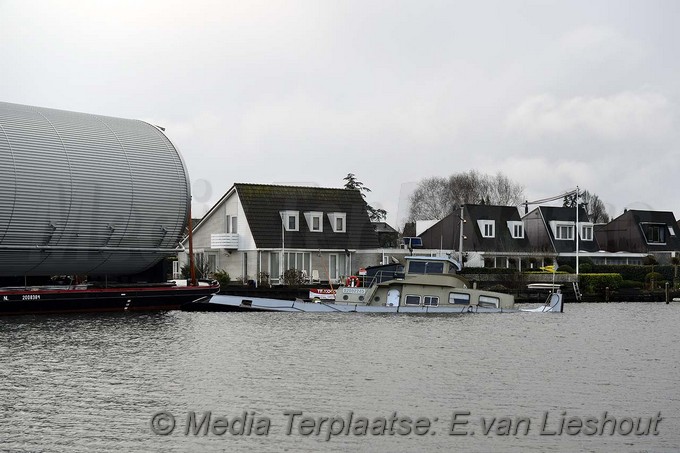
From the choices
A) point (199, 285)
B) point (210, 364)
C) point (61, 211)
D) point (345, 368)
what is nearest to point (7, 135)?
point (61, 211)

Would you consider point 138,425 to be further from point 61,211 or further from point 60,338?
point 61,211

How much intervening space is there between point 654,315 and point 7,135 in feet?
115

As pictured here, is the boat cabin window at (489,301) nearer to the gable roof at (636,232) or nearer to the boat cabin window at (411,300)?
the boat cabin window at (411,300)

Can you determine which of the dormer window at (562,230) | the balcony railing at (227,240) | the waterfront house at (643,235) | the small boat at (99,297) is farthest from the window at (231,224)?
the waterfront house at (643,235)

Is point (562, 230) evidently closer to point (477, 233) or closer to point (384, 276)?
point (477, 233)

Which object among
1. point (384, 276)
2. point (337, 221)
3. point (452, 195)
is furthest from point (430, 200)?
point (384, 276)

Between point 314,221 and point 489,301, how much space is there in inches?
934

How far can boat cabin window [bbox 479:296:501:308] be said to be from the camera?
161 feet

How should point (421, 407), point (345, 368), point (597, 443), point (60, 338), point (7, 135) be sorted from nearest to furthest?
point (597, 443) → point (421, 407) → point (345, 368) → point (60, 338) → point (7, 135)

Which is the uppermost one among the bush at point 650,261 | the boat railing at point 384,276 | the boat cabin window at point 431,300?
the bush at point 650,261

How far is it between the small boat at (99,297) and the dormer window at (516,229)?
1481 inches

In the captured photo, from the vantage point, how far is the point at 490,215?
8325 cm

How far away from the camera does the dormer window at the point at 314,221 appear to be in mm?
70438

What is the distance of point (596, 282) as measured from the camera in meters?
69.8
